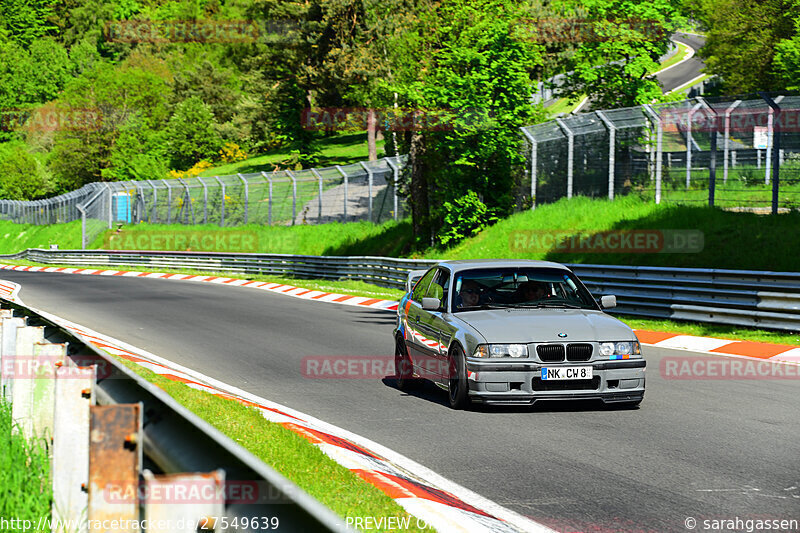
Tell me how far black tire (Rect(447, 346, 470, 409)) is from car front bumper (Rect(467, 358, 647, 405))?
10 centimetres

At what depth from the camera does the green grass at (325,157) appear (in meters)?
85.5

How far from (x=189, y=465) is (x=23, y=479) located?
2.35 metres

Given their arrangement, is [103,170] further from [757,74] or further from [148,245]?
[757,74]

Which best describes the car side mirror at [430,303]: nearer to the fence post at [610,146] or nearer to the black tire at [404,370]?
the black tire at [404,370]

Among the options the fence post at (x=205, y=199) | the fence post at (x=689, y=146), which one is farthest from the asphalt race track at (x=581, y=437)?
the fence post at (x=205, y=199)

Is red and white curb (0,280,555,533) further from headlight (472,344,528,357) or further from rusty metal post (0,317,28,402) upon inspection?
headlight (472,344,528,357)

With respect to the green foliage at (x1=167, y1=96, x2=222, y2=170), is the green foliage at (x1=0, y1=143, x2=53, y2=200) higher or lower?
lower

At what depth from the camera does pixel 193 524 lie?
8.34ft

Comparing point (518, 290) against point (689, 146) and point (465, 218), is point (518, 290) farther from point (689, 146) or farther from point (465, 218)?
point (465, 218)

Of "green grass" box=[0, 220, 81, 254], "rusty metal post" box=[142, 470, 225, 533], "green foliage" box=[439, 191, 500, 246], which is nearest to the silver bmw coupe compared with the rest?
"rusty metal post" box=[142, 470, 225, 533]

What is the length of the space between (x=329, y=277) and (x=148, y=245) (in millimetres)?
25560

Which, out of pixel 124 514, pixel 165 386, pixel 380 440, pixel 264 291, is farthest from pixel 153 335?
pixel 124 514


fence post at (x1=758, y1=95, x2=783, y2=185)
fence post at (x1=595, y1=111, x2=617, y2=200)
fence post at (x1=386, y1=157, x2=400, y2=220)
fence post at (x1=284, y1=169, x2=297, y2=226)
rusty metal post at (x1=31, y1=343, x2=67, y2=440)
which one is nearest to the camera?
rusty metal post at (x1=31, y1=343, x2=67, y2=440)

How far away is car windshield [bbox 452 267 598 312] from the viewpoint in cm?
1026
